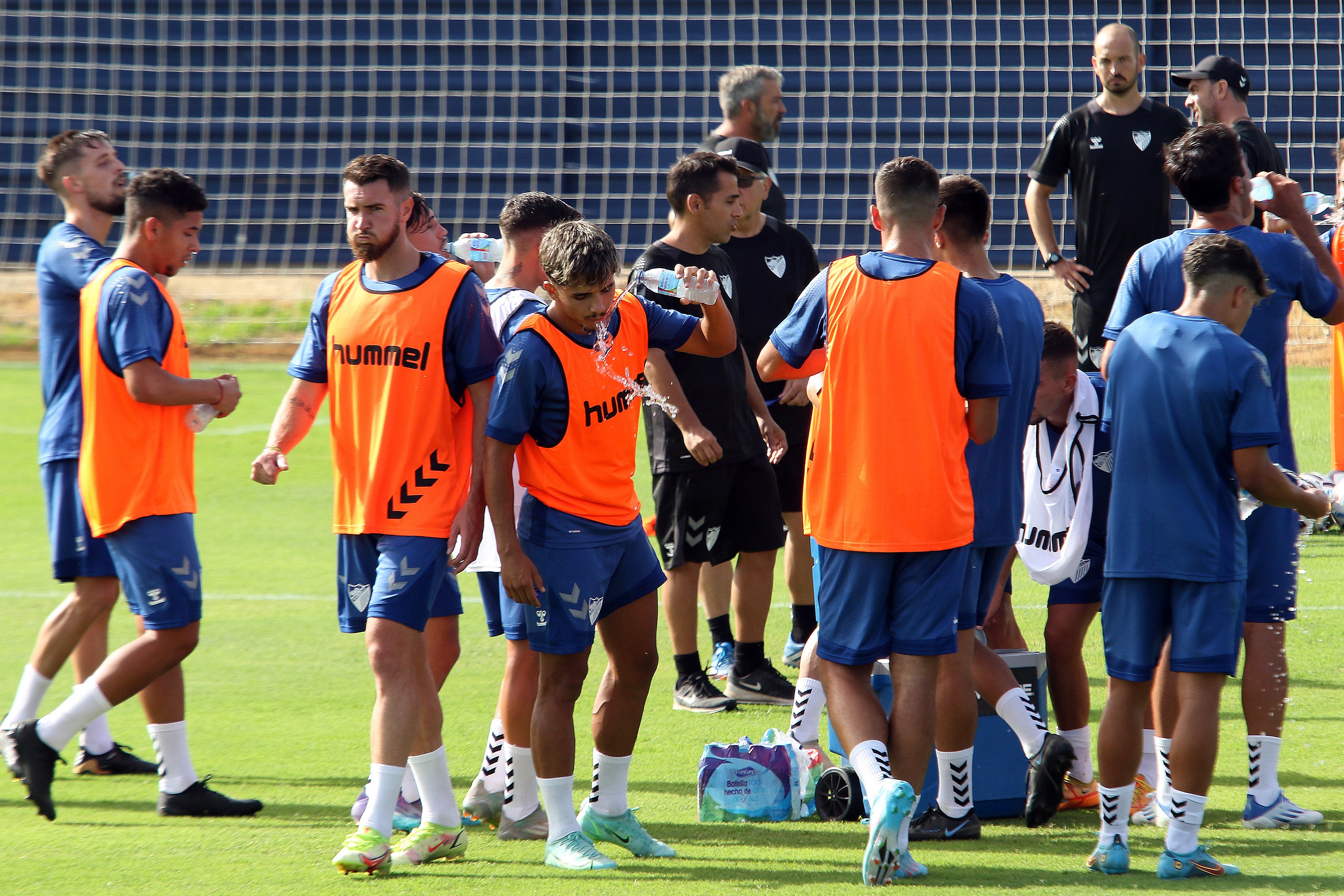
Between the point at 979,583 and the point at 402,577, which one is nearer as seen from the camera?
the point at 402,577

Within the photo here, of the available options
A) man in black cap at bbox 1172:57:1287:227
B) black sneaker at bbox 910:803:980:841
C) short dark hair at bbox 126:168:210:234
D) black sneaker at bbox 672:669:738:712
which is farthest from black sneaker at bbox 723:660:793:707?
man in black cap at bbox 1172:57:1287:227

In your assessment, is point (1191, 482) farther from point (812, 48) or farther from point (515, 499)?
point (812, 48)

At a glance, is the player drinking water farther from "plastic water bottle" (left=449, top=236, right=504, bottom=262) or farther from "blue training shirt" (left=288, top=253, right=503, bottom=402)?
"plastic water bottle" (left=449, top=236, right=504, bottom=262)

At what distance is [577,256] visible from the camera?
3.59 metres

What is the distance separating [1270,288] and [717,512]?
7.30 feet

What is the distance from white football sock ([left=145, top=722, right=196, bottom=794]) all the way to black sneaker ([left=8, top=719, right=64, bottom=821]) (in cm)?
29

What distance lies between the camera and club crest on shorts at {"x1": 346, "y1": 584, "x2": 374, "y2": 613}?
3.81 m

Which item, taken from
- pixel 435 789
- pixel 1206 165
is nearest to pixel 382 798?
pixel 435 789

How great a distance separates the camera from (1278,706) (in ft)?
13.0

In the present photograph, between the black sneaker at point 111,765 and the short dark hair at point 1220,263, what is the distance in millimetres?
3608

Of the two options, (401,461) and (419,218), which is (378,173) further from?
(419,218)

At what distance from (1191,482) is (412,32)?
16.7 metres

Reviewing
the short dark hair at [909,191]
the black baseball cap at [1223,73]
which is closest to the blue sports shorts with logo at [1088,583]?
the short dark hair at [909,191]

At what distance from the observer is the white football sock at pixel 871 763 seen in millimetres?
3520
